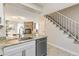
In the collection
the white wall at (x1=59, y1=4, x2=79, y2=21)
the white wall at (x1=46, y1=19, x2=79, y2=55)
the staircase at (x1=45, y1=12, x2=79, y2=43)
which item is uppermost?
the white wall at (x1=59, y1=4, x2=79, y2=21)

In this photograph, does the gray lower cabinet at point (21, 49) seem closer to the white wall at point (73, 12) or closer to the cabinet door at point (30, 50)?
the cabinet door at point (30, 50)

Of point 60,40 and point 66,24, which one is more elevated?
point 66,24

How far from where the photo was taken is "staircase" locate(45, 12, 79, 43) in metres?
5.80

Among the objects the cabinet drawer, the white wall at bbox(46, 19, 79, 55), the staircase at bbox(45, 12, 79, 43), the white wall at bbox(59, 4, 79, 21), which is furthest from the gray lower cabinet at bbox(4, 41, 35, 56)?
the white wall at bbox(59, 4, 79, 21)

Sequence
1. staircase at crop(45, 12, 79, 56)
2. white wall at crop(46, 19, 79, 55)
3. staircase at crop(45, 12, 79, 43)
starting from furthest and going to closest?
1. staircase at crop(45, 12, 79, 43)
2. staircase at crop(45, 12, 79, 56)
3. white wall at crop(46, 19, 79, 55)

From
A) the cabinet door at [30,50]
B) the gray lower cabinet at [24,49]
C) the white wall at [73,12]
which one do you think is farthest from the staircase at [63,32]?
the cabinet door at [30,50]

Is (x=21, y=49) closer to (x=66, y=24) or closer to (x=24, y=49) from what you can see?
(x=24, y=49)

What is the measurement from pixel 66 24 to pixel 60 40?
831 mm

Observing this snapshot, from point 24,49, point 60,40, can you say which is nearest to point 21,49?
point 24,49

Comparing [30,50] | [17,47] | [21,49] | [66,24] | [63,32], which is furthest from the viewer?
[66,24]

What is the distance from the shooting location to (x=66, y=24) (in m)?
6.20

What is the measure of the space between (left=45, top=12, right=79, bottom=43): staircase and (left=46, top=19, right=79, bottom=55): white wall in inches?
7.8

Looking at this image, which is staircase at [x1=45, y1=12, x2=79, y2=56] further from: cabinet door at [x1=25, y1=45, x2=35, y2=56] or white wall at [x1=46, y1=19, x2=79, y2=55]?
cabinet door at [x1=25, y1=45, x2=35, y2=56]

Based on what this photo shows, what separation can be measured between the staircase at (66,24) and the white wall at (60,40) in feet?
0.65
